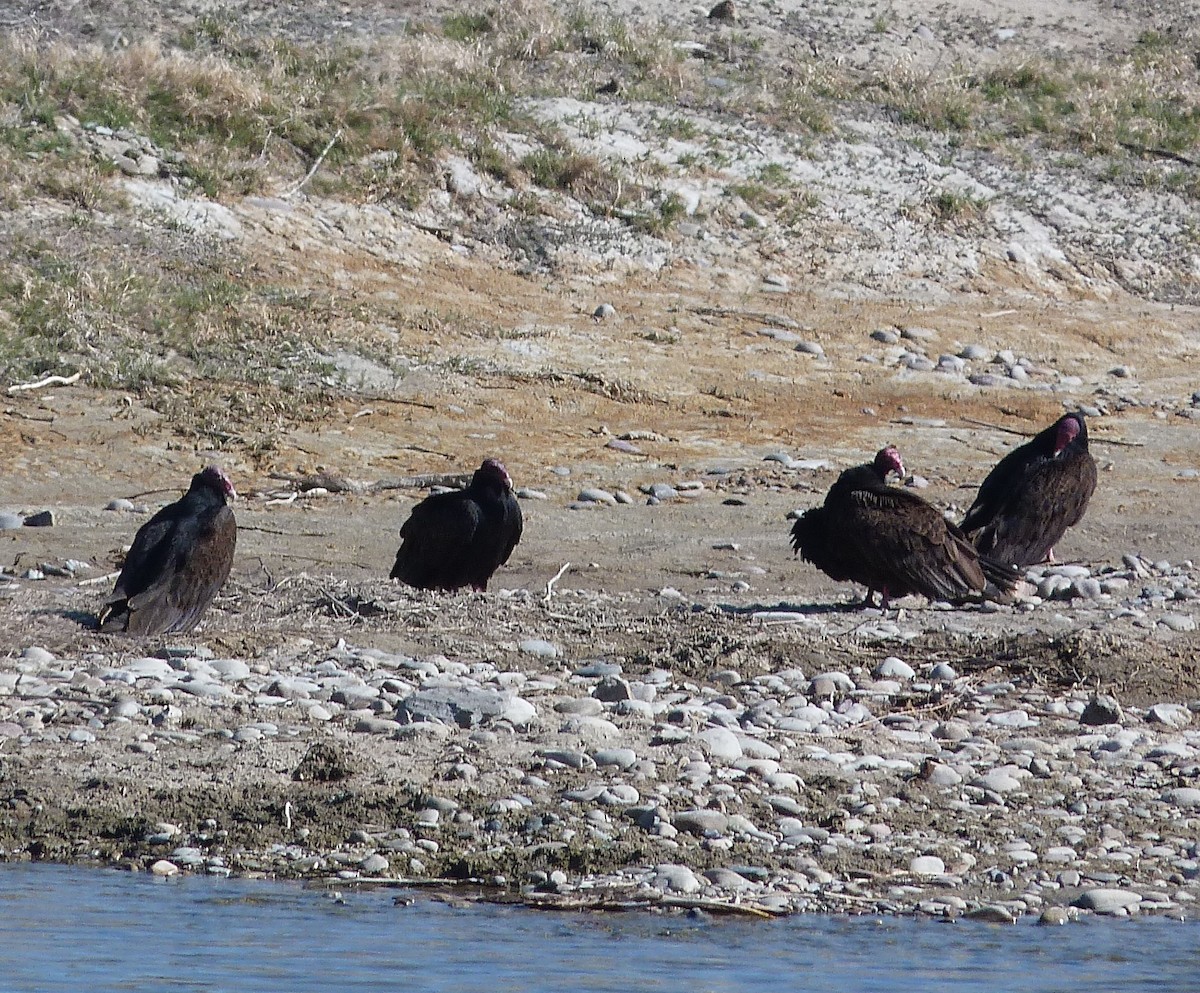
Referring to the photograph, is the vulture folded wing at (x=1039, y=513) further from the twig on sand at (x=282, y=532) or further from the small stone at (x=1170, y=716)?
the twig on sand at (x=282, y=532)

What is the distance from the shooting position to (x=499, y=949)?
13.3 feet

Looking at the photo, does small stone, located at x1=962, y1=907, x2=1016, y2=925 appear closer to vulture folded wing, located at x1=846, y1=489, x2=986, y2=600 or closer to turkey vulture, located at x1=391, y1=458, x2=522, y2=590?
vulture folded wing, located at x1=846, y1=489, x2=986, y2=600

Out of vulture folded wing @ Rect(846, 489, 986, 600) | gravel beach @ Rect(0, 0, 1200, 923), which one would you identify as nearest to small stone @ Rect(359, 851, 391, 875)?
gravel beach @ Rect(0, 0, 1200, 923)

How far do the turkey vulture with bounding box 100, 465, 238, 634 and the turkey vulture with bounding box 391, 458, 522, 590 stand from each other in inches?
41.6

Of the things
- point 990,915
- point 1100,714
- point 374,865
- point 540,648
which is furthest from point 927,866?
point 540,648

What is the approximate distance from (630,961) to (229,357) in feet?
26.2

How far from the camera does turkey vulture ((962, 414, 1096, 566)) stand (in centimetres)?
823

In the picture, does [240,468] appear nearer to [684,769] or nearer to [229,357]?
[229,357]

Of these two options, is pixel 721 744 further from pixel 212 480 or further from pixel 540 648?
pixel 212 480

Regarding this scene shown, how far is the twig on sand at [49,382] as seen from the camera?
10695mm

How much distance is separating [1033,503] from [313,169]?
23.4ft

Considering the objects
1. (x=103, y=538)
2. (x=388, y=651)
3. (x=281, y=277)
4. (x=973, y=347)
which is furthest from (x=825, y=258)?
(x=388, y=651)

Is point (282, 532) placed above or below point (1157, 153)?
below

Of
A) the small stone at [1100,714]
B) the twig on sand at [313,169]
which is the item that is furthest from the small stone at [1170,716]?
the twig on sand at [313,169]
